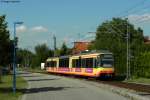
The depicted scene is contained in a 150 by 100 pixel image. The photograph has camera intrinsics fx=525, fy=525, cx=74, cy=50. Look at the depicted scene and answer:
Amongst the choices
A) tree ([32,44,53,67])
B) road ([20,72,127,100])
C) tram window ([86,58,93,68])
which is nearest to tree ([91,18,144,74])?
tram window ([86,58,93,68])

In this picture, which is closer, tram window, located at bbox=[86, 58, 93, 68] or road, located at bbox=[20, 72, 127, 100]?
road, located at bbox=[20, 72, 127, 100]

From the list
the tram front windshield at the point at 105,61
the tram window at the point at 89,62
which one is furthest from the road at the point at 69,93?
the tram window at the point at 89,62

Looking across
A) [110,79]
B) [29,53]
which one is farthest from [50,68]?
[29,53]

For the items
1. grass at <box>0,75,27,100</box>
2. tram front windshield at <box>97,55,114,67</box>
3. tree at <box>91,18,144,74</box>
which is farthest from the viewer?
tree at <box>91,18,144,74</box>

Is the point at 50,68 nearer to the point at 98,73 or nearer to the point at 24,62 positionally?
the point at 98,73

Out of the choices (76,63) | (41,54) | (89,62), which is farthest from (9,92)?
(41,54)

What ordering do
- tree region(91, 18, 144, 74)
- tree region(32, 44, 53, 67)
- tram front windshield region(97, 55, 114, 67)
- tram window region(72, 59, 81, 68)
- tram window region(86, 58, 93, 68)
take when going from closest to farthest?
1. tram front windshield region(97, 55, 114, 67)
2. tram window region(86, 58, 93, 68)
3. tram window region(72, 59, 81, 68)
4. tree region(91, 18, 144, 74)
5. tree region(32, 44, 53, 67)

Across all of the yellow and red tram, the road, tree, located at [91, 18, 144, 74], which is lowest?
the road

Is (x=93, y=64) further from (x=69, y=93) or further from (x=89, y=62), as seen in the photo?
(x=69, y=93)

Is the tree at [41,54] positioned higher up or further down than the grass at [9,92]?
higher up

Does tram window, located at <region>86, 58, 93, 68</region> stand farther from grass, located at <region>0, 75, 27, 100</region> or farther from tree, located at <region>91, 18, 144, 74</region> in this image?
grass, located at <region>0, 75, 27, 100</region>

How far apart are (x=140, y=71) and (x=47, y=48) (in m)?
105

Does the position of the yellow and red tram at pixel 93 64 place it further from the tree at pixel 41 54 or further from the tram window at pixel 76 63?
the tree at pixel 41 54

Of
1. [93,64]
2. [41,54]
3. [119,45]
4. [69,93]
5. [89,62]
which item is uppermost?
[41,54]
